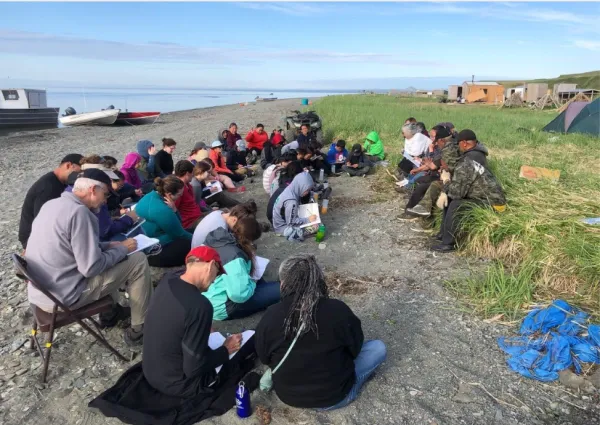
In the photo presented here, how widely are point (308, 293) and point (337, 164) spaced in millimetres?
8053

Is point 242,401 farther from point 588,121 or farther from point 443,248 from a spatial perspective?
point 588,121

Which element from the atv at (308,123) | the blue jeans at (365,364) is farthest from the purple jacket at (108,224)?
the atv at (308,123)

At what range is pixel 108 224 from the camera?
457 cm

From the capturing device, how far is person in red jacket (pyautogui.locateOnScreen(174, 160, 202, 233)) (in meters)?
6.07

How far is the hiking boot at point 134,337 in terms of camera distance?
3637 millimetres

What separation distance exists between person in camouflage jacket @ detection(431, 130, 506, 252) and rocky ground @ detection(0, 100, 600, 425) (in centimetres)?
35

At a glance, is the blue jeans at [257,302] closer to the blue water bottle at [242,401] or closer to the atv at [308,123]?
the blue water bottle at [242,401]

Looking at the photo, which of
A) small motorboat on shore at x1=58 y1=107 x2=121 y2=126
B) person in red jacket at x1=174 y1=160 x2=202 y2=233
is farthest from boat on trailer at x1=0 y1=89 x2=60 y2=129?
person in red jacket at x1=174 y1=160 x2=202 y2=233

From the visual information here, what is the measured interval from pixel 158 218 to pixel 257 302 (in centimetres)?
161

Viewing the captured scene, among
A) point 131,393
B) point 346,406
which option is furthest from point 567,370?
point 131,393

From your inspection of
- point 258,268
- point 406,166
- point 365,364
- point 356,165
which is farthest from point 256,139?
point 365,364

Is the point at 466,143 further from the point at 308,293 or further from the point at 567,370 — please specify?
the point at 308,293

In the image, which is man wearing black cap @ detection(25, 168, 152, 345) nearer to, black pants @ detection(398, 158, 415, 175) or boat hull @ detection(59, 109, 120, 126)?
black pants @ detection(398, 158, 415, 175)

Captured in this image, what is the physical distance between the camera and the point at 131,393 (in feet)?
9.61
